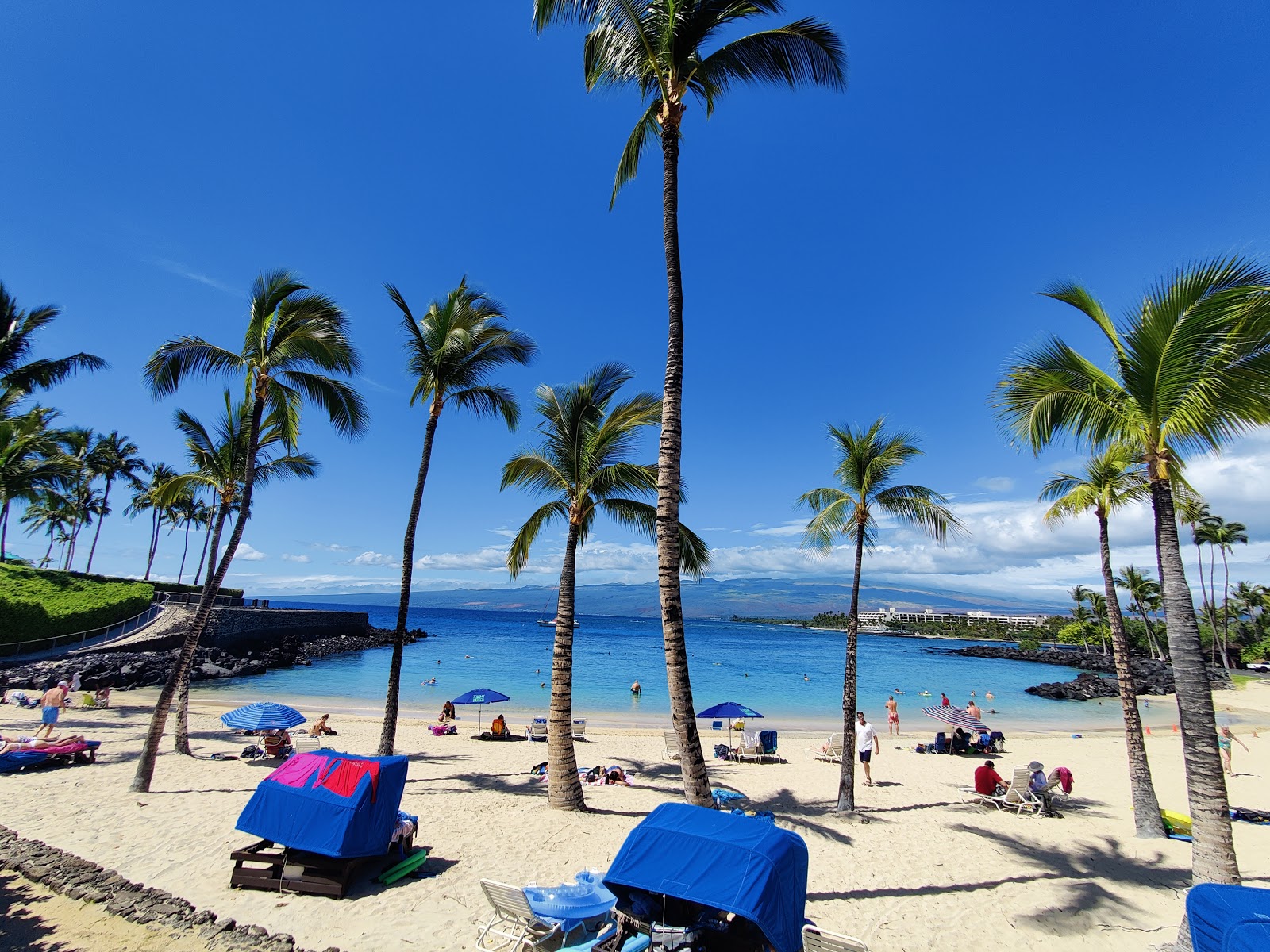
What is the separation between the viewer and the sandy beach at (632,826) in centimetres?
693

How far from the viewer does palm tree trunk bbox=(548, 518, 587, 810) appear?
10945 millimetres

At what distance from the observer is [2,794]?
1073 centimetres

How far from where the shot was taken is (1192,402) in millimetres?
6598

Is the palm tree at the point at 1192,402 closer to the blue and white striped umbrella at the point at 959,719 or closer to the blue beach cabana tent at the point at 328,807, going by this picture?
the blue beach cabana tent at the point at 328,807

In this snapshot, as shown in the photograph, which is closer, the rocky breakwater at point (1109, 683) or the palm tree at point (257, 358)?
the palm tree at point (257, 358)

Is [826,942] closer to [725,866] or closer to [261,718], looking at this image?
[725,866]

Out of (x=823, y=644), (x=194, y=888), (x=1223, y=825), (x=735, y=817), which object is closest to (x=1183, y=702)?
(x=1223, y=825)

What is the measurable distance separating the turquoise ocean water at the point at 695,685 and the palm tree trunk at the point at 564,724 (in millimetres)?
16692

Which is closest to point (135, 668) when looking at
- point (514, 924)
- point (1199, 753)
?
point (514, 924)

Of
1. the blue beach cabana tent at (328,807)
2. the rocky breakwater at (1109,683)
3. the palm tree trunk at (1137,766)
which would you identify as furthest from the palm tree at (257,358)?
→ the rocky breakwater at (1109,683)

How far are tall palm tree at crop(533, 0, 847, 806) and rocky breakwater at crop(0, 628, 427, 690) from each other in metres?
19.8

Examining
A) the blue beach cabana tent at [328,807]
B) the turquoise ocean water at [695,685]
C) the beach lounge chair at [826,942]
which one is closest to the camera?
the beach lounge chair at [826,942]

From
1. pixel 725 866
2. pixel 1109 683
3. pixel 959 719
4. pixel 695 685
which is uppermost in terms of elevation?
pixel 725 866

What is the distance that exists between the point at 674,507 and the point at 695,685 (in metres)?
40.4
